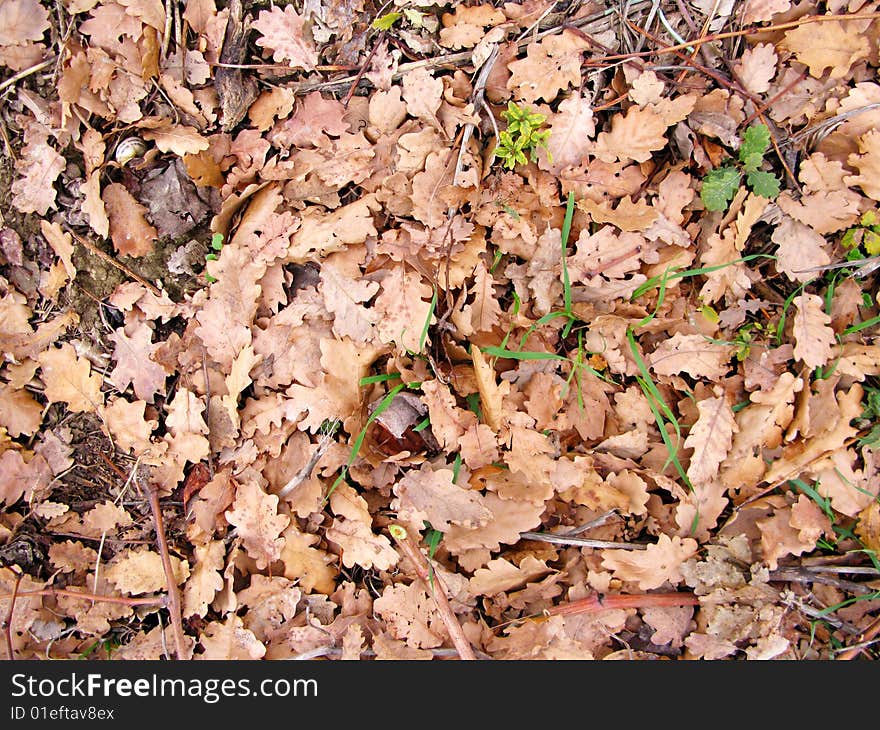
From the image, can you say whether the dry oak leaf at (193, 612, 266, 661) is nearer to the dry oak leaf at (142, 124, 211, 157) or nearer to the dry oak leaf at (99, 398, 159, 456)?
the dry oak leaf at (99, 398, 159, 456)

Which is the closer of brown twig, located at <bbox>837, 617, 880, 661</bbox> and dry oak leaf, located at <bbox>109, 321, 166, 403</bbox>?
brown twig, located at <bbox>837, 617, 880, 661</bbox>

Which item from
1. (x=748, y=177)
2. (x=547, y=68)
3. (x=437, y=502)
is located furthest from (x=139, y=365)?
(x=748, y=177)

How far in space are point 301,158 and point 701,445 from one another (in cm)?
187

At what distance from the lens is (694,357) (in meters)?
2.50

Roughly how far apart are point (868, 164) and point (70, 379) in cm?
317

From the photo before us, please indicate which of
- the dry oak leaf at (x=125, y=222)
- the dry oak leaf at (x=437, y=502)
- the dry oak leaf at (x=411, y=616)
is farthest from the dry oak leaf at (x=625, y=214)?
the dry oak leaf at (x=125, y=222)

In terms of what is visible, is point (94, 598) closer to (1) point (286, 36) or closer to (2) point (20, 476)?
(2) point (20, 476)

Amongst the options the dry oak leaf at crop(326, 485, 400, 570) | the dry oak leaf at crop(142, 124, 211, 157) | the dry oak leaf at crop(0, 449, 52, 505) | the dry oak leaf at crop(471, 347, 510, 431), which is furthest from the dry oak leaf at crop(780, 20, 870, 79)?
the dry oak leaf at crop(0, 449, 52, 505)

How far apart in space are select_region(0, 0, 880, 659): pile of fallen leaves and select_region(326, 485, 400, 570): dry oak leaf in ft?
0.08

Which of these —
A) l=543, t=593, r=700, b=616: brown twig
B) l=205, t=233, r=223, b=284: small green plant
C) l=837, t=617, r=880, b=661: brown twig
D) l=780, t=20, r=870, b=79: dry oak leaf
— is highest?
l=780, t=20, r=870, b=79: dry oak leaf

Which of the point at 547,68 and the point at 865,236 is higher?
the point at 547,68

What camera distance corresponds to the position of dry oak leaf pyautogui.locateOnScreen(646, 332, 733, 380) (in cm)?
250

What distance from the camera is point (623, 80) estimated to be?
250cm

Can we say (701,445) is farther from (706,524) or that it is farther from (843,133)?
(843,133)
